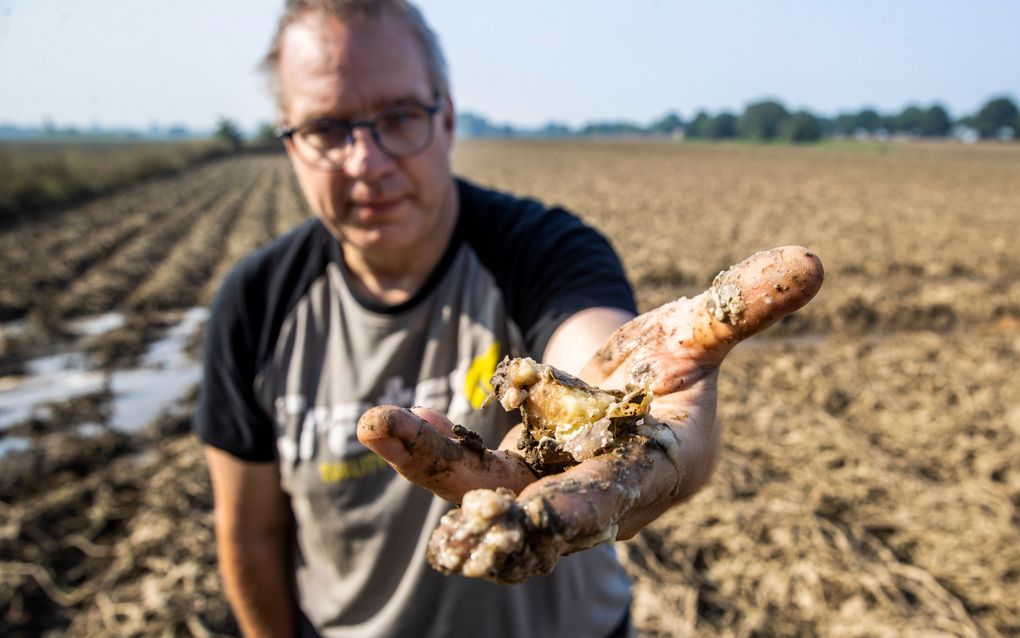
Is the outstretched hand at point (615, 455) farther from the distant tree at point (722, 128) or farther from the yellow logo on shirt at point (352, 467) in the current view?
the distant tree at point (722, 128)

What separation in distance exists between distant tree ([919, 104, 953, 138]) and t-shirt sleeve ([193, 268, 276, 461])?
12875cm

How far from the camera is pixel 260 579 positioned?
8.52ft

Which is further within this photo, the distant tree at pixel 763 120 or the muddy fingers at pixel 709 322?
the distant tree at pixel 763 120

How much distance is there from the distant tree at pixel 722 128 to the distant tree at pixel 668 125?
27607 mm

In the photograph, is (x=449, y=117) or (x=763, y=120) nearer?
(x=449, y=117)

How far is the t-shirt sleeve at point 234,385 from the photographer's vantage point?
2.37m

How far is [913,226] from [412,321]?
1784 cm

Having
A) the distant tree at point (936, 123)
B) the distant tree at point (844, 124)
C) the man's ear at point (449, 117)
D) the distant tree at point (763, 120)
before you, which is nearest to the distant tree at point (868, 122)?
the distant tree at point (844, 124)

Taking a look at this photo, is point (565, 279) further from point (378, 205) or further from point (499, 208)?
point (378, 205)

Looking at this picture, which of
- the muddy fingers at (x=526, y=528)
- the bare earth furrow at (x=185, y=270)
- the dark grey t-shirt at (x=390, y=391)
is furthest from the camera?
the bare earth furrow at (x=185, y=270)

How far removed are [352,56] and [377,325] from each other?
35.9 inches

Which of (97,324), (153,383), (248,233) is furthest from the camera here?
(248,233)

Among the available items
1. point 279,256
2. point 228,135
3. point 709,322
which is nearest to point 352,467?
point 279,256

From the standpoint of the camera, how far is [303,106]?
7.41ft
